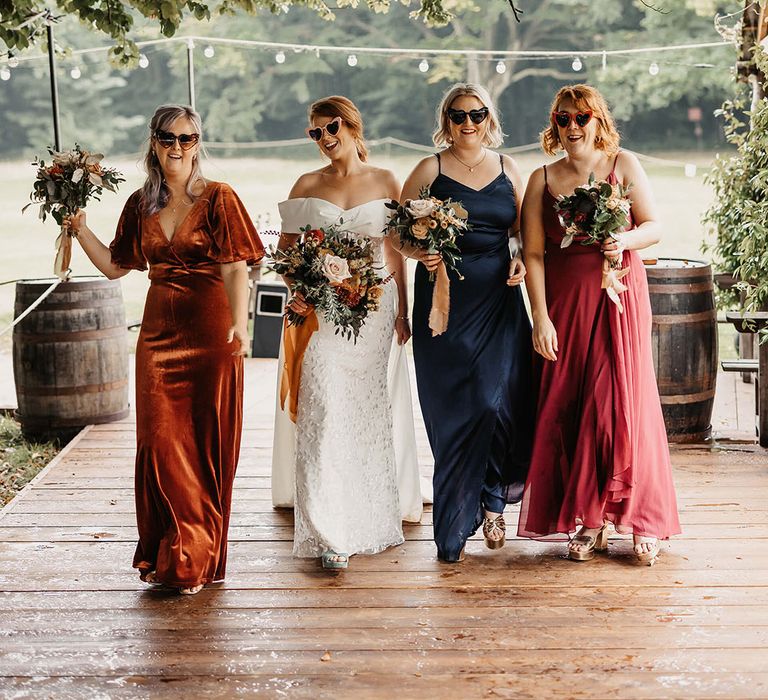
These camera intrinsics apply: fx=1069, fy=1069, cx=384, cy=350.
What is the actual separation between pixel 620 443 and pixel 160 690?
2.00 metres

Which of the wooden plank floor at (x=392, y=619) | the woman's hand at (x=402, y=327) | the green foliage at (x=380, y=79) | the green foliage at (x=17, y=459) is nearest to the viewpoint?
the wooden plank floor at (x=392, y=619)

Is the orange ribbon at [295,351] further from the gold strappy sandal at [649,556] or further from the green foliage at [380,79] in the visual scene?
the green foliage at [380,79]

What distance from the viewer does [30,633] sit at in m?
3.76

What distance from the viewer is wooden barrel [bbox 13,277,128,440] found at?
255 inches

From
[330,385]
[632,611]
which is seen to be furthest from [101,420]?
[632,611]

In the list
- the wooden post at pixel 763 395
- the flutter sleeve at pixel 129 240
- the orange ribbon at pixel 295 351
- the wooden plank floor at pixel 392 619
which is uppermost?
the flutter sleeve at pixel 129 240

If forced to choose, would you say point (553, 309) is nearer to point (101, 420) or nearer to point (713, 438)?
point (713, 438)

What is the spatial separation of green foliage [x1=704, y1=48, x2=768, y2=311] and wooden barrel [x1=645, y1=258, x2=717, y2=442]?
242 millimetres

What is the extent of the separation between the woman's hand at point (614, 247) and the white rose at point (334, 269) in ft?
3.31

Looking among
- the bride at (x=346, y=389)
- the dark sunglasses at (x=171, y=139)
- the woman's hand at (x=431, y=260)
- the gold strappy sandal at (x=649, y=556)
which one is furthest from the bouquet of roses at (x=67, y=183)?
the gold strappy sandal at (x=649, y=556)

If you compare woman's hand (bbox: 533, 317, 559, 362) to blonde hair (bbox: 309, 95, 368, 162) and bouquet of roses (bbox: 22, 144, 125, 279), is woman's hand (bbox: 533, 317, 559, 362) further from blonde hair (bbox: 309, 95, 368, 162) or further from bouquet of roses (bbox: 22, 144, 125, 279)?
bouquet of roses (bbox: 22, 144, 125, 279)

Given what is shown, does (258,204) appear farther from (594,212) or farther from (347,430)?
(594,212)

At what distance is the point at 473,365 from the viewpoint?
14.3 feet

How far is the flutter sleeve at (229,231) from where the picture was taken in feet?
13.3
